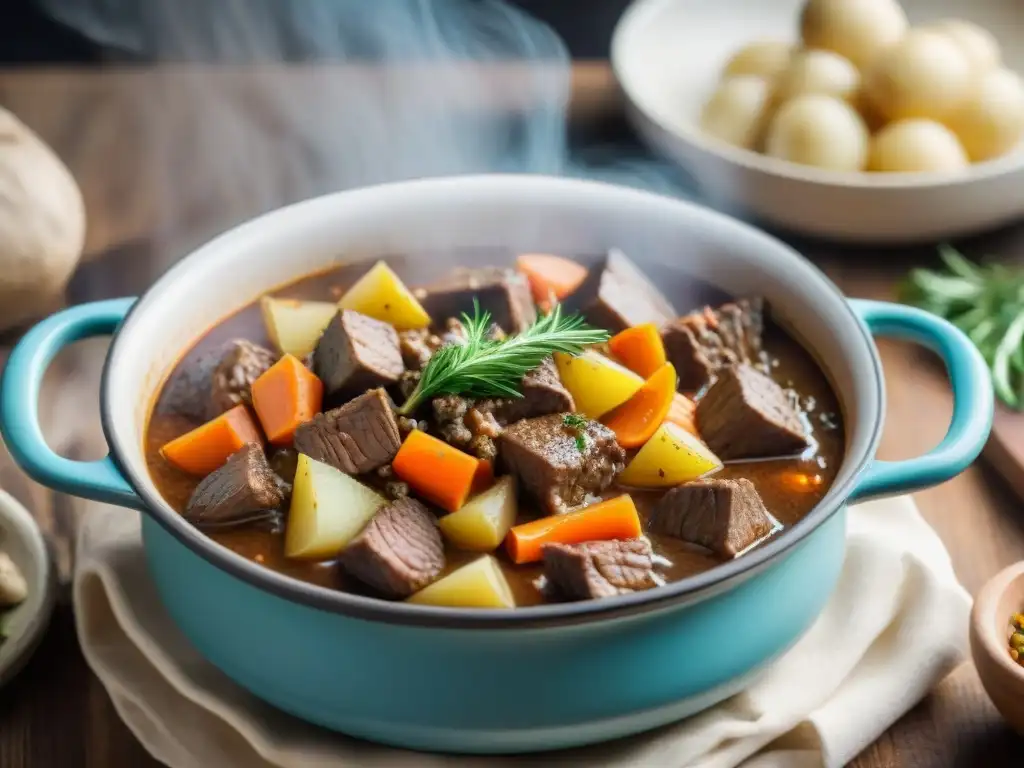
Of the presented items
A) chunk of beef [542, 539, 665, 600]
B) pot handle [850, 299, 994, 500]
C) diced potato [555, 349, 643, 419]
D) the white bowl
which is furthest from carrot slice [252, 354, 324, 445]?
the white bowl

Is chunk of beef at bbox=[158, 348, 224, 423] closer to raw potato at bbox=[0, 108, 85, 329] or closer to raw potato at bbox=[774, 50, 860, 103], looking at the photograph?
raw potato at bbox=[0, 108, 85, 329]

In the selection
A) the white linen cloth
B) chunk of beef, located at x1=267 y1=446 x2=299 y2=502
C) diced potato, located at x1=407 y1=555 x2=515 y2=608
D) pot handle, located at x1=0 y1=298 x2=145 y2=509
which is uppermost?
pot handle, located at x1=0 y1=298 x2=145 y2=509

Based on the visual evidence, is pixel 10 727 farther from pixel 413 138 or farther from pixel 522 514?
pixel 413 138

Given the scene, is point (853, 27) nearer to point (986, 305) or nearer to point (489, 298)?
point (986, 305)

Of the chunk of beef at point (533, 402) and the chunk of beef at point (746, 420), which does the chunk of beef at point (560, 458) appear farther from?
the chunk of beef at point (746, 420)

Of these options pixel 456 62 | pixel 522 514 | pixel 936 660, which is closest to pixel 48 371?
pixel 522 514

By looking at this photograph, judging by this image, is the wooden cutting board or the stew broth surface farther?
the wooden cutting board

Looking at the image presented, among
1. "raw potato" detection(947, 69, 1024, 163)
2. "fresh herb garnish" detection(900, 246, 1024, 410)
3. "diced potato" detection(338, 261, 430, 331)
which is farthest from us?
"raw potato" detection(947, 69, 1024, 163)

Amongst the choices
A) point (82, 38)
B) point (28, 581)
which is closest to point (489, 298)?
point (28, 581)
